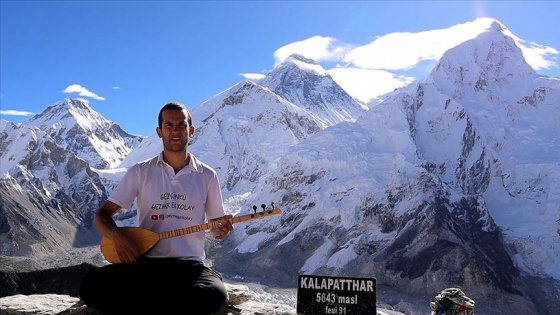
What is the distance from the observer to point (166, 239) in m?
8.27

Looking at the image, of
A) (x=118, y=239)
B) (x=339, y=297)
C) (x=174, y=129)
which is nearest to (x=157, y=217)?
(x=118, y=239)

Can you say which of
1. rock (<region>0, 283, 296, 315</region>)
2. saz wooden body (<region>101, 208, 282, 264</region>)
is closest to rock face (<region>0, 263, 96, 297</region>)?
rock (<region>0, 283, 296, 315</region>)

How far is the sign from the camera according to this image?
8.38 metres

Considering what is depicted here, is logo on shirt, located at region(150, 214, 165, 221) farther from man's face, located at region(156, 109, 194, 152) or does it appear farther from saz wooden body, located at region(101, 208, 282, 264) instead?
man's face, located at region(156, 109, 194, 152)

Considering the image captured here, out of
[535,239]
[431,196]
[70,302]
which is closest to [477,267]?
[431,196]

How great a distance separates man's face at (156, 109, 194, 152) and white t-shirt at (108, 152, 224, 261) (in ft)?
0.98

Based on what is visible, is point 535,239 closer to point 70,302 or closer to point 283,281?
point 283,281

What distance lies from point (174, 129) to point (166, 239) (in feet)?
5.52

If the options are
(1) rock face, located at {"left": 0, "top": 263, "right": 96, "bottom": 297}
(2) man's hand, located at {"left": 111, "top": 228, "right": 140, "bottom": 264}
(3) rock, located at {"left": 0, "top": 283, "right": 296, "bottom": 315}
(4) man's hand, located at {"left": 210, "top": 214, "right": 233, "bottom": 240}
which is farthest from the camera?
(1) rock face, located at {"left": 0, "top": 263, "right": 96, "bottom": 297}

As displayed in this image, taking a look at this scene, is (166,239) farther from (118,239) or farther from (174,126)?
(174,126)

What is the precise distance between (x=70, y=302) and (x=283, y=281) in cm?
17773

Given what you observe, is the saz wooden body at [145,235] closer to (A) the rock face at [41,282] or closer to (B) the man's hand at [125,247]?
(B) the man's hand at [125,247]

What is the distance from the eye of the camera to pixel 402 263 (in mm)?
170125

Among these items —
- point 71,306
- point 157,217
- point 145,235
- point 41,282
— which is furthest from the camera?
point 41,282
